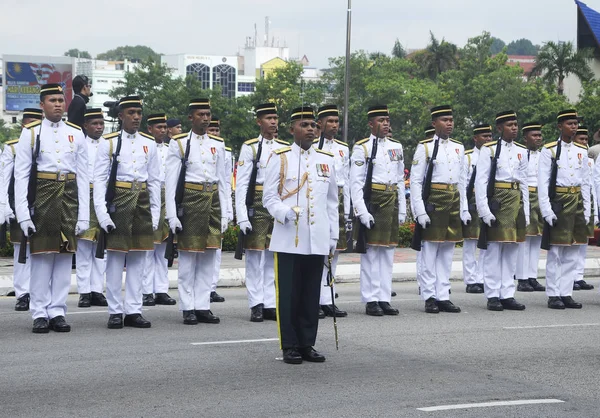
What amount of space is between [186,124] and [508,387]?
255 ft

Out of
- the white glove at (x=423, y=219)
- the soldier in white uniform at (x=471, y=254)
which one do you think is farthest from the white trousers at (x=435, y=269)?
the soldier in white uniform at (x=471, y=254)

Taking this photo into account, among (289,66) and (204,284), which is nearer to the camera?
(204,284)

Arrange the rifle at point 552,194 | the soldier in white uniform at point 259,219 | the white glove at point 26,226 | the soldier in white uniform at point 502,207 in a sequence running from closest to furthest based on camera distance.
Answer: the white glove at point 26,226 < the soldier in white uniform at point 259,219 < the soldier in white uniform at point 502,207 < the rifle at point 552,194

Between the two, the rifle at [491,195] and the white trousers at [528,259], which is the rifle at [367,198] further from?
the white trousers at [528,259]

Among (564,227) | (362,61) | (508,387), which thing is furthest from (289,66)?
(508,387)

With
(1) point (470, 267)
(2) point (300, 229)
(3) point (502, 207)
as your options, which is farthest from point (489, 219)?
(2) point (300, 229)

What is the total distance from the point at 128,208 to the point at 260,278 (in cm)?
183

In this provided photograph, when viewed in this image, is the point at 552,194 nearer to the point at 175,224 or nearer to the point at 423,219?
the point at 423,219

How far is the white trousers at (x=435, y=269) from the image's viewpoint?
44.1 feet

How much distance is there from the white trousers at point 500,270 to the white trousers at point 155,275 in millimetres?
4083

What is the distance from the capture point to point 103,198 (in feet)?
37.6

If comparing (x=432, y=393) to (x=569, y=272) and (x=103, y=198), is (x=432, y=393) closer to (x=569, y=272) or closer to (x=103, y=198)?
(x=103, y=198)

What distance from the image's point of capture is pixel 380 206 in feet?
43.0

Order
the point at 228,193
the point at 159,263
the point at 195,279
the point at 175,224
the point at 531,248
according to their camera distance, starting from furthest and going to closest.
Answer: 1. the point at 531,248
2. the point at 159,263
3. the point at 228,193
4. the point at 195,279
5. the point at 175,224
